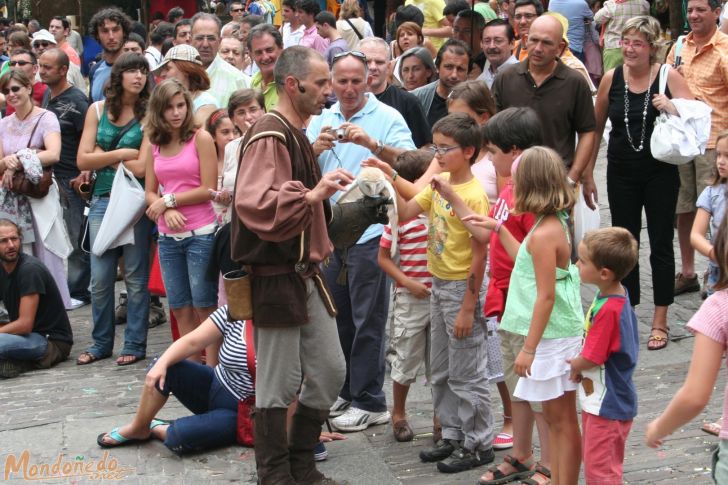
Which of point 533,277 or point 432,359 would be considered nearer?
point 533,277

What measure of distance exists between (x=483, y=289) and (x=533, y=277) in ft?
2.89

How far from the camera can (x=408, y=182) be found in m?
5.73

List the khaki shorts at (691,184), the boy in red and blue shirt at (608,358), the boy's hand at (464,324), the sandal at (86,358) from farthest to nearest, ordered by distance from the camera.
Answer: the khaki shorts at (691,184)
the sandal at (86,358)
the boy's hand at (464,324)
the boy in red and blue shirt at (608,358)

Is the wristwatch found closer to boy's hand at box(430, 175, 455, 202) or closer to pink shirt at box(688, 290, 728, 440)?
boy's hand at box(430, 175, 455, 202)

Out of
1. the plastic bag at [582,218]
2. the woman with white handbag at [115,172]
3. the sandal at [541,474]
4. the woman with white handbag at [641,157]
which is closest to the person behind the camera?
the sandal at [541,474]

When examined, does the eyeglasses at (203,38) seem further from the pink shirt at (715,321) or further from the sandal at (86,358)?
the pink shirt at (715,321)

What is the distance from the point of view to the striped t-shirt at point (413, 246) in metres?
5.90

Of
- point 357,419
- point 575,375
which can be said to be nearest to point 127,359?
point 357,419

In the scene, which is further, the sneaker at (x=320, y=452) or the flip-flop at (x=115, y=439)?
the flip-flop at (x=115, y=439)

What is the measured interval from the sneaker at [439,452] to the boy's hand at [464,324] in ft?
2.05

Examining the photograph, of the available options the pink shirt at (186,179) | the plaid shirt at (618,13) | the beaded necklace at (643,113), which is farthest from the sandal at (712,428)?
the plaid shirt at (618,13)

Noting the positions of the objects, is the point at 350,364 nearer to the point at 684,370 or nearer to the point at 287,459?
the point at 287,459

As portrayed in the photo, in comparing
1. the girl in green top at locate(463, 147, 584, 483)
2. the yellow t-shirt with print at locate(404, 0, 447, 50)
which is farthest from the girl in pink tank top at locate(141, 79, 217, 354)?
the yellow t-shirt with print at locate(404, 0, 447, 50)

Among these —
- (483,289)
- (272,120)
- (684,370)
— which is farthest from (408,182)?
(684,370)
